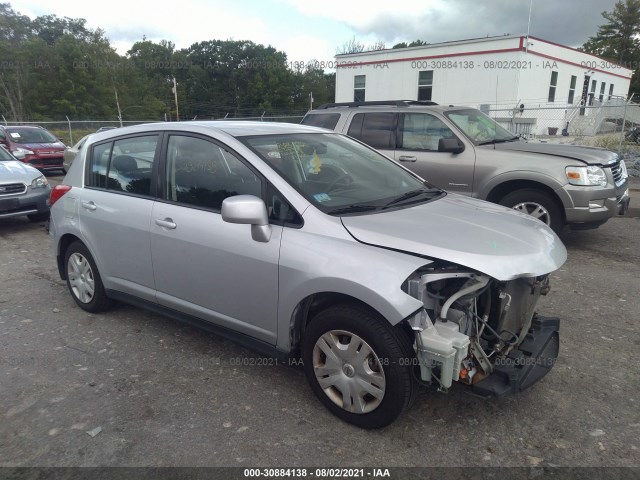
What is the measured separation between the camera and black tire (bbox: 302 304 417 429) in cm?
254

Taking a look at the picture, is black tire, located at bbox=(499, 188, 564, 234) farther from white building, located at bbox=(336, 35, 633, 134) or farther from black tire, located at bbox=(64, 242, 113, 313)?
white building, located at bbox=(336, 35, 633, 134)

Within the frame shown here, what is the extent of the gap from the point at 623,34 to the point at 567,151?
5190 cm

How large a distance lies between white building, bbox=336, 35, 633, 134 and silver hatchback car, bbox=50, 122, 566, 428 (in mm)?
18166

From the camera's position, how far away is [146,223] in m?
3.65

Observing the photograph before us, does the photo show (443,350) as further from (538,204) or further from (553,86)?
(553,86)

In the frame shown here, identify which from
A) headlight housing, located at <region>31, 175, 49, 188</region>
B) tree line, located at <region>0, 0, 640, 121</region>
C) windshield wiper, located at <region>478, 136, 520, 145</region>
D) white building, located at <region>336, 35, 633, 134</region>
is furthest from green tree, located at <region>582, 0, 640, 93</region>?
headlight housing, located at <region>31, 175, 49, 188</region>

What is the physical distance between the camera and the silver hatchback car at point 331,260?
2553 mm

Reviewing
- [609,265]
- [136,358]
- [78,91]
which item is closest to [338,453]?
[136,358]

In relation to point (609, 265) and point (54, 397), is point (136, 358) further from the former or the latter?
point (609, 265)

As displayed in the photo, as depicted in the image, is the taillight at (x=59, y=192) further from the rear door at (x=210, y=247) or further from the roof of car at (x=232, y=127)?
the rear door at (x=210, y=247)

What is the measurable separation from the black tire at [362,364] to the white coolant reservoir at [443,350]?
0.10 m

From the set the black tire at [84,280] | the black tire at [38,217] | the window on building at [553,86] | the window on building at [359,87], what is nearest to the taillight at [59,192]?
the black tire at [84,280]

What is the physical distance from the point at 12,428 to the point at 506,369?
289 centimetres

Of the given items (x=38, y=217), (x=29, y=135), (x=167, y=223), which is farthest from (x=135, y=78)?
(x=167, y=223)
